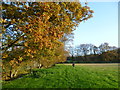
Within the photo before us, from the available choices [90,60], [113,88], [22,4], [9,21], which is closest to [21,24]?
[9,21]

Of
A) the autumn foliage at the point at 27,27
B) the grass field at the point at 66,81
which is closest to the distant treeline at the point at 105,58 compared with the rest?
the grass field at the point at 66,81

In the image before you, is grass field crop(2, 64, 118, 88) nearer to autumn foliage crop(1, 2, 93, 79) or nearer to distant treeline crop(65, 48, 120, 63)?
autumn foliage crop(1, 2, 93, 79)

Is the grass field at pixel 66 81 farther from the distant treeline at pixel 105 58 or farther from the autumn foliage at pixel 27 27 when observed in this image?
the distant treeline at pixel 105 58

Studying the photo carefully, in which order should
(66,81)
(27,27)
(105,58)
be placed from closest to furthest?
(27,27)
(66,81)
(105,58)

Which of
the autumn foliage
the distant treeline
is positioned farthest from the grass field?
the distant treeline

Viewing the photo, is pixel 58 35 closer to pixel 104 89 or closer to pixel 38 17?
pixel 38 17

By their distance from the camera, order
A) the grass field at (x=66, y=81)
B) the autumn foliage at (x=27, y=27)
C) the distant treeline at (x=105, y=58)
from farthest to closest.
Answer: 1. the distant treeline at (x=105, y=58)
2. the grass field at (x=66, y=81)
3. the autumn foliage at (x=27, y=27)

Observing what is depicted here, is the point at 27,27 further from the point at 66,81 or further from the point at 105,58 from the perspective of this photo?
the point at 105,58

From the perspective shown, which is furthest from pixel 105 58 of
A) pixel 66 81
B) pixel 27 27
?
pixel 27 27

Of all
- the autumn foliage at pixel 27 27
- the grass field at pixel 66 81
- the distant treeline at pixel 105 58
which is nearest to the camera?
the autumn foliage at pixel 27 27

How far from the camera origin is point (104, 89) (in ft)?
19.9

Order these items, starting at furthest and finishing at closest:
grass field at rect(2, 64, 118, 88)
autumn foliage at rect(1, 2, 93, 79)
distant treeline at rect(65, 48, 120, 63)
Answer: distant treeline at rect(65, 48, 120, 63)
grass field at rect(2, 64, 118, 88)
autumn foliage at rect(1, 2, 93, 79)

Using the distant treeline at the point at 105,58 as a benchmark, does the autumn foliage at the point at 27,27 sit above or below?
above

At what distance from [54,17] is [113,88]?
4.53 metres
